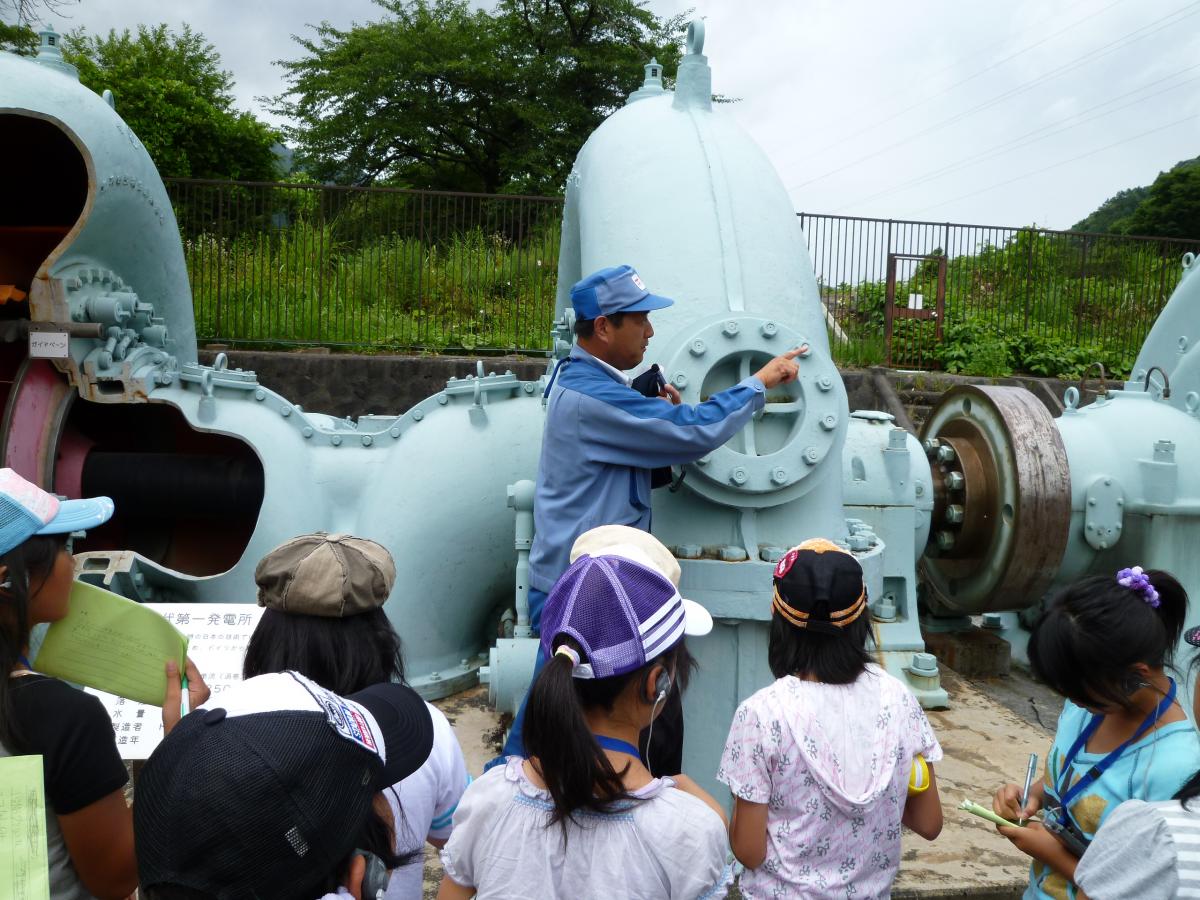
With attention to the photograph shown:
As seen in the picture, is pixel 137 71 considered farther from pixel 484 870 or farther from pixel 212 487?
pixel 484 870

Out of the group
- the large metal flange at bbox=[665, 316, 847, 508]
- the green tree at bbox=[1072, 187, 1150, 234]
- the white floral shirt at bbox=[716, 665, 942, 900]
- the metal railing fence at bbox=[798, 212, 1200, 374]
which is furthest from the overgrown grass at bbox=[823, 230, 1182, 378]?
the green tree at bbox=[1072, 187, 1150, 234]

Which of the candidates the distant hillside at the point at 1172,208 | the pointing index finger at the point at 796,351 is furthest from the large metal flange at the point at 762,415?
the distant hillside at the point at 1172,208

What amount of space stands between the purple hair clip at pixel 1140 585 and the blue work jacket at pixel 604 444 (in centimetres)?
92

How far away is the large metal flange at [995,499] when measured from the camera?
3938 millimetres

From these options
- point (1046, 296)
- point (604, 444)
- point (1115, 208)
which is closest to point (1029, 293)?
point (1046, 296)

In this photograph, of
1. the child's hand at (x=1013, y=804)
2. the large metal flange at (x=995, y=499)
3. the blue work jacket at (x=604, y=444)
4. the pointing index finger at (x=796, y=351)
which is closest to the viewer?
the child's hand at (x=1013, y=804)

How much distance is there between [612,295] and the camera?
245cm

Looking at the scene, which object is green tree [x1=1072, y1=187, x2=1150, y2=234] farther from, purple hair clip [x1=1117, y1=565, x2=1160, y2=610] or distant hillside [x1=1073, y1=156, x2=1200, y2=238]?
purple hair clip [x1=1117, y1=565, x2=1160, y2=610]

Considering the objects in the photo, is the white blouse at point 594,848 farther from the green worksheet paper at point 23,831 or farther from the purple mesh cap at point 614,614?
the green worksheet paper at point 23,831

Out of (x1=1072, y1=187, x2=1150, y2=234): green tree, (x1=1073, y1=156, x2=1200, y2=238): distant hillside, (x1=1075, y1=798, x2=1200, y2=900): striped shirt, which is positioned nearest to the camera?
(x1=1075, y1=798, x2=1200, y2=900): striped shirt

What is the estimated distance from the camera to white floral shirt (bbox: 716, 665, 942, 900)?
166 cm

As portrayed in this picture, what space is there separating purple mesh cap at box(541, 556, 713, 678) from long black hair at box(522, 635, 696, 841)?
0.08 ft

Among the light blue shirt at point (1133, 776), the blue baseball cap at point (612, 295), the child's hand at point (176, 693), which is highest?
the blue baseball cap at point (612, 295)

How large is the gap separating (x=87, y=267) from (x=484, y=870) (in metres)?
3.18
